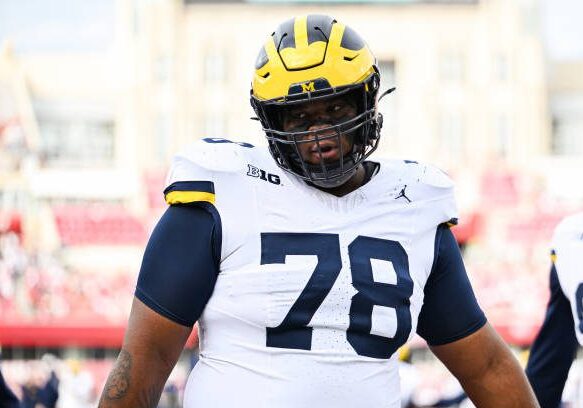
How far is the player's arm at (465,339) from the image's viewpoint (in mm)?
2361

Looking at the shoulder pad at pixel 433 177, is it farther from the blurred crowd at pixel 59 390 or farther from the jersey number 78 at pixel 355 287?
the blurred crowd at pixel 59 390

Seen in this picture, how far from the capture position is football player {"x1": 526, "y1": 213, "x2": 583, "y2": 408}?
3062 mm

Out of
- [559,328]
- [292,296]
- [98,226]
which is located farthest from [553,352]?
[98,226]

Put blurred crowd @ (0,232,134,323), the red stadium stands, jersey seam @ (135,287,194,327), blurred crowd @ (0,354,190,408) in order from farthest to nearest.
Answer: the red stadium stands
blurred crowd @ (0,232,134,323)
blurred crowd @ (0,354,190,408)
jersey seam @ (135,287,194,327)

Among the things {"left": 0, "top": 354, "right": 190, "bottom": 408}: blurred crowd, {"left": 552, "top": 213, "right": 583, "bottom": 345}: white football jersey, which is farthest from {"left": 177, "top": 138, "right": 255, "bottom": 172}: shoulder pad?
{"left": 0, "top": 354, "right": 190, "bottom": 408}: blurred crowd

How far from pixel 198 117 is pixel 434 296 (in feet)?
105

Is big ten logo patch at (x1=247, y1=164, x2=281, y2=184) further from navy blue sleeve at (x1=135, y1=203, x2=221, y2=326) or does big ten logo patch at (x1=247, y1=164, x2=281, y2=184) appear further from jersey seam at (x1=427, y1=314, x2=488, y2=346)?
jersey seam at (x1=427, y1=314, x2=488, y2=346)

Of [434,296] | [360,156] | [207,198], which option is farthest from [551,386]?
[207,198]

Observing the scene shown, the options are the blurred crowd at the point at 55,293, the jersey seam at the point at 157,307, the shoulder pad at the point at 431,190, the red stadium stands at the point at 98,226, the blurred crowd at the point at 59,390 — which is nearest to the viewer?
the jersey seam at the point at 157,307

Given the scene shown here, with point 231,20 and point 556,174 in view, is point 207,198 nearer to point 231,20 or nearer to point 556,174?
point 556,174

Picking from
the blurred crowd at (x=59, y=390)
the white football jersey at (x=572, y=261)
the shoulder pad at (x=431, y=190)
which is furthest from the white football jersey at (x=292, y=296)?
the blurred crowd at (x=59, y=390)

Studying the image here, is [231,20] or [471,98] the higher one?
[231,20]

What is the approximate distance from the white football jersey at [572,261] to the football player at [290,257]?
0.89 meters

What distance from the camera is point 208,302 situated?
83.9 inches
